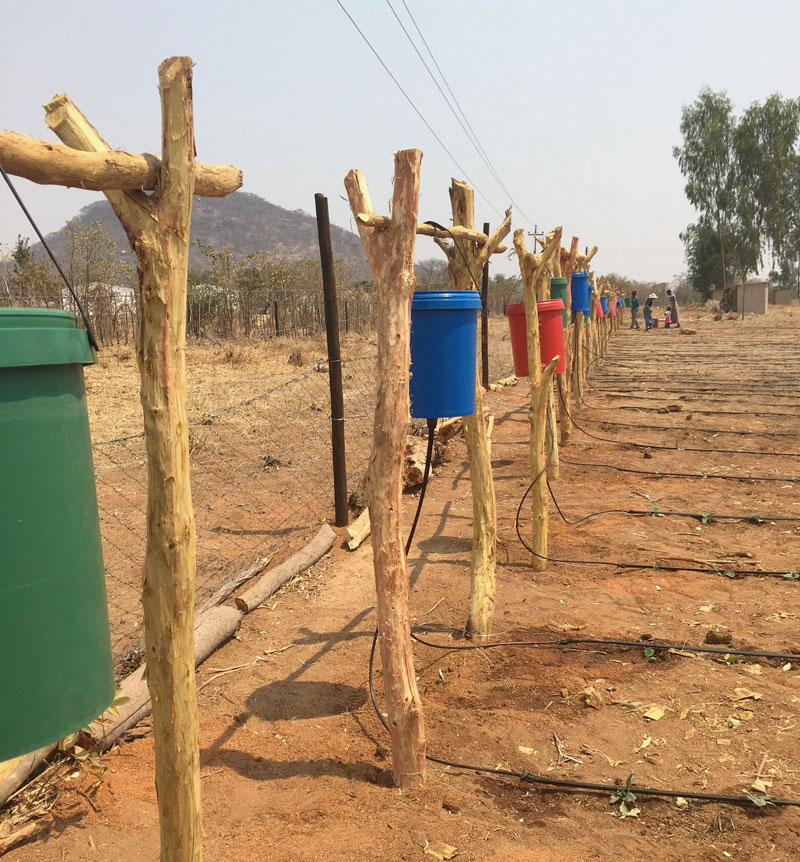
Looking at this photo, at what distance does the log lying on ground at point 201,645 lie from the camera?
103 inches

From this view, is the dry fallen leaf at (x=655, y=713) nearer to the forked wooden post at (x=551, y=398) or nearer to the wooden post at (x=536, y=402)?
the wooden post at (x=536, y=402)

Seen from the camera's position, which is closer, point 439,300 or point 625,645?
point 439,300

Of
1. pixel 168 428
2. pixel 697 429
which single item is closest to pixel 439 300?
pixel 168 428

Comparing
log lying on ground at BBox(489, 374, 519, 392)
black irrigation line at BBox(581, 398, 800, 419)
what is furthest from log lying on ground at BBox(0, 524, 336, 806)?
log lying on ground at BBox(489, 374, 519, 392)

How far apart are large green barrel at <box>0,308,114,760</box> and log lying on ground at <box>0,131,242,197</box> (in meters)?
0.30

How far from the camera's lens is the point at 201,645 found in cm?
360

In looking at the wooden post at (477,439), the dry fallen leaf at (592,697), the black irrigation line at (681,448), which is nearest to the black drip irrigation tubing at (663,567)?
the wooden post at (477,439)

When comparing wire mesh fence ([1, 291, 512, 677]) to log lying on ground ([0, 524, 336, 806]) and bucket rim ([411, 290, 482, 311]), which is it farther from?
bucket rim ([411, 290, 482, 311])

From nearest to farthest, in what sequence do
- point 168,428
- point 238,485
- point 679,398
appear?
point 168,428 → point 238,485 → point 679,398

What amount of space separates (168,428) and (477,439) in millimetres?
2260

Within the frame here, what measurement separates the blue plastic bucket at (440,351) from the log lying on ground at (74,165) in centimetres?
139

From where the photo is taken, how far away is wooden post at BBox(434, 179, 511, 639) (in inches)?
139

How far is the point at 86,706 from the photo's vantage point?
1536 millimetres

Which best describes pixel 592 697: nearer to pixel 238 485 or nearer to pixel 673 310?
pixel 238 485
